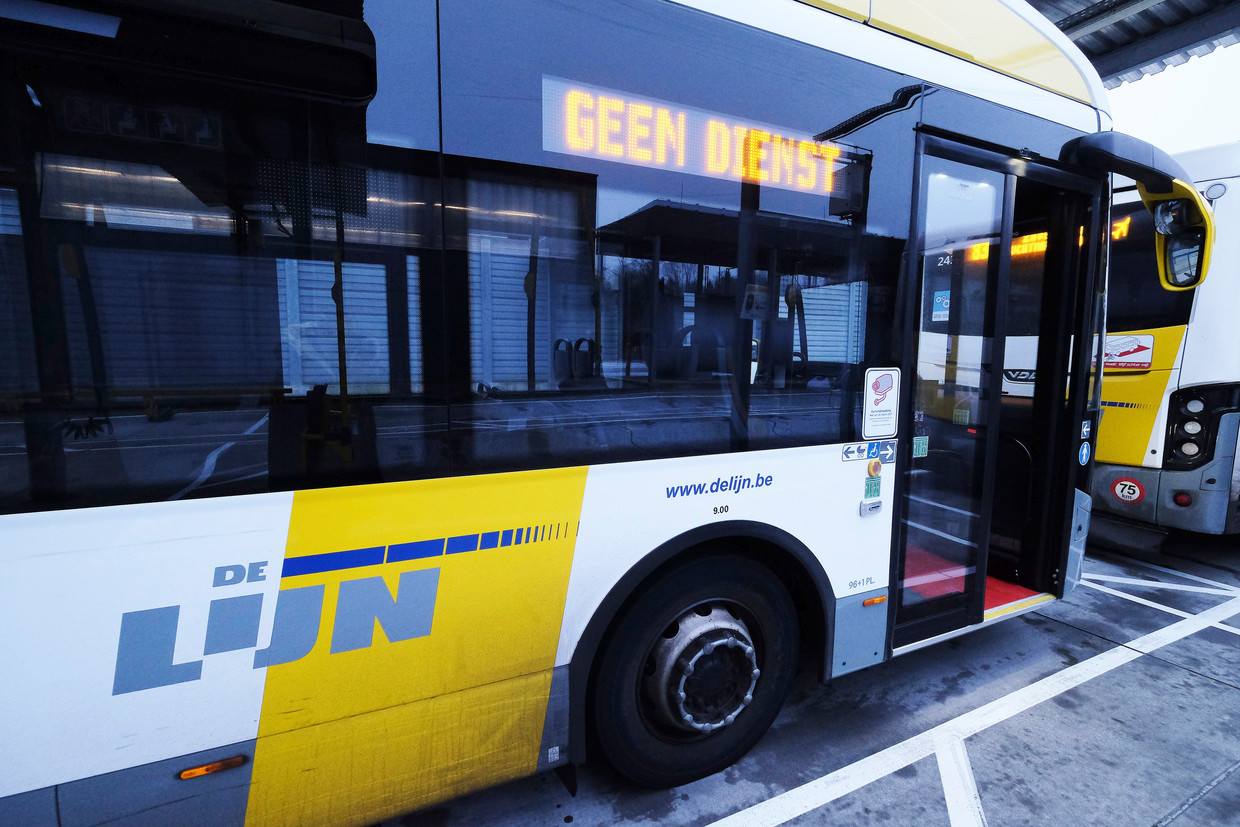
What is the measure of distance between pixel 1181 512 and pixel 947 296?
4265 mm

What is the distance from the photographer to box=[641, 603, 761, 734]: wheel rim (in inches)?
90.3

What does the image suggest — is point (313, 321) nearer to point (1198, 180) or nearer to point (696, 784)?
point (696, 784)

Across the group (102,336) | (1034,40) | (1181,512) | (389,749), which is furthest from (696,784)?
(1181,512)

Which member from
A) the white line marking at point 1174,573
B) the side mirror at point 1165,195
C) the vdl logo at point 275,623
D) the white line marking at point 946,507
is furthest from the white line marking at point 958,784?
the white line marking at point 1174,573

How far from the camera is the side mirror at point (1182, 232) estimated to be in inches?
127

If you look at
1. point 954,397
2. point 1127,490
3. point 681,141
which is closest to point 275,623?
point 681,141

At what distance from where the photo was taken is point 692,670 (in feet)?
7.60

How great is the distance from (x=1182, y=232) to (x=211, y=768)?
16.9 feet

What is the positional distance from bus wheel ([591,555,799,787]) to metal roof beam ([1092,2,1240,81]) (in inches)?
406

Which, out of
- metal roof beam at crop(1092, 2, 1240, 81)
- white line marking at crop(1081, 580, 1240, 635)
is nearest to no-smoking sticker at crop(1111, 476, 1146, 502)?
white line marking at crop(1081, 580, 1240, 635)

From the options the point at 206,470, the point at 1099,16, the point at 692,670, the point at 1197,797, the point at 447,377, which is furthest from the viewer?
the point at 1099,16

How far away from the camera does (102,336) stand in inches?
55.4

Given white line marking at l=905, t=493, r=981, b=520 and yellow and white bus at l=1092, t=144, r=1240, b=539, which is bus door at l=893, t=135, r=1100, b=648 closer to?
white line marking at l=905, t=493, r=981, b=520

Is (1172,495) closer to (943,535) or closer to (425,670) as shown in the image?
(943,535)
